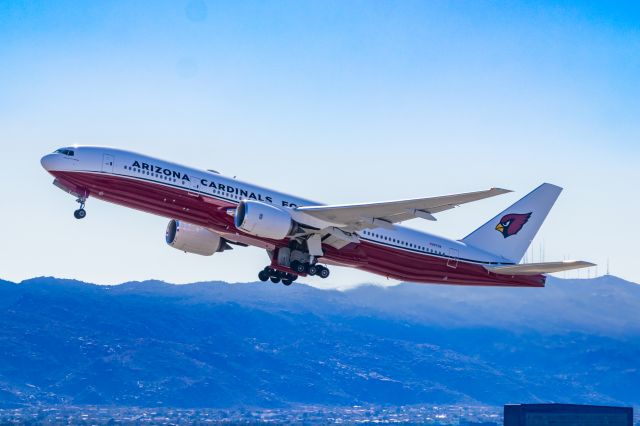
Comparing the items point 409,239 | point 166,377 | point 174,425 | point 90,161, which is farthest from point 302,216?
point 166,377

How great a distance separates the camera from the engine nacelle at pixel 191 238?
2072 inches

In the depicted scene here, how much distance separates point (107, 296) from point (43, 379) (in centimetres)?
2102

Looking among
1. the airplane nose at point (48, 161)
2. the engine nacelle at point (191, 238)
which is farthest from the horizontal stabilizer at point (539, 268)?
the airplane nose at point (48, 161)

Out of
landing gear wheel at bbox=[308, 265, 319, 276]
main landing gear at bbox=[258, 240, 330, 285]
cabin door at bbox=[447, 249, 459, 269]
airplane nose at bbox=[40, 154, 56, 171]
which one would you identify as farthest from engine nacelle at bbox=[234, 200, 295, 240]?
cabin door at bbox=[447, 249, 459, 269]

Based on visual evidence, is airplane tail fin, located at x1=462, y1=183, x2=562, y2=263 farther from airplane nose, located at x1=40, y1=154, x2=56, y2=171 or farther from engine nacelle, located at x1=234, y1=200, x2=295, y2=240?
airplane nose, located at x1=40, y1=154, x2=56, y2=171

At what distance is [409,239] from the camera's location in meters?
52.7

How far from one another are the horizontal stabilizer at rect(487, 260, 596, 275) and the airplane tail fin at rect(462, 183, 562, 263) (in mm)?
1886

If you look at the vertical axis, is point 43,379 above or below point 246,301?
below

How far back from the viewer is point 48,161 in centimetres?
4641

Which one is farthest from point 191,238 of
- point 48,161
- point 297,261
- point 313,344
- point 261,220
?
point 313,344

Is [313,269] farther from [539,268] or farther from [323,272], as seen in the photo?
[539,268]

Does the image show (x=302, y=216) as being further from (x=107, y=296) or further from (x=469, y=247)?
(x=107, y=296)

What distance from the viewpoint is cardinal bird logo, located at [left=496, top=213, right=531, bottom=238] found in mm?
57781

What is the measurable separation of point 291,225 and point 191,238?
6837mm
